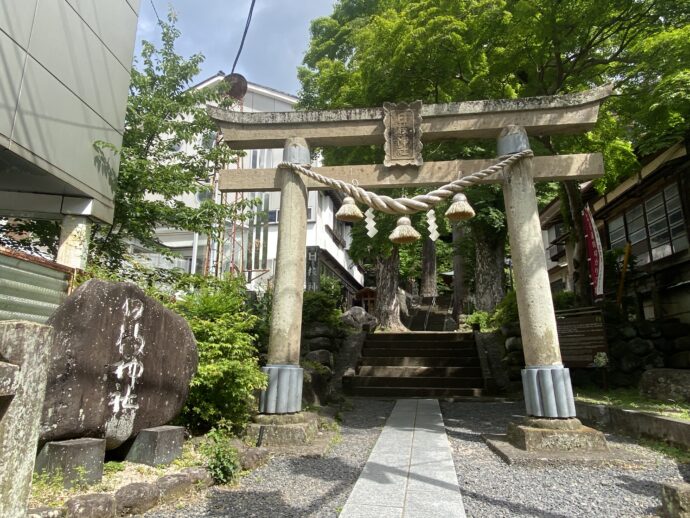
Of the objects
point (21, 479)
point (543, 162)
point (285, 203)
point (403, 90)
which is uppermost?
point (403, 90)

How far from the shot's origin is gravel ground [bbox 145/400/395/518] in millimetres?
3932

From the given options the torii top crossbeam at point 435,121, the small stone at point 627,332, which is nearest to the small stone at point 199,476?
the torii top crossbeam at point 435,121

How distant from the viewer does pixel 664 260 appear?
Answer: 44.2 feet

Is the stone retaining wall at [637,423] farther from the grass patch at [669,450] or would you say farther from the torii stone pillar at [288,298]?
the torii stone pillar at [288,298]

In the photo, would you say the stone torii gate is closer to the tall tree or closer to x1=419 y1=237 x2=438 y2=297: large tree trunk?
the tall tree

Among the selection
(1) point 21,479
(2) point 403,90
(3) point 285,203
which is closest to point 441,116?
(3) point 285,203

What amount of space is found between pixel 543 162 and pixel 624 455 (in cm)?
457

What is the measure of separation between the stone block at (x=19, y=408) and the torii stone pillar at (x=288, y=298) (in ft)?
14.8

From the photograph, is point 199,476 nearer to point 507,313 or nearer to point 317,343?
point 317,343

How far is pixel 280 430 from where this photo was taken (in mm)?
6332

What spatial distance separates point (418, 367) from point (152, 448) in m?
9.52

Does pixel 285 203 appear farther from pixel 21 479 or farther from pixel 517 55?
pixel 517 55

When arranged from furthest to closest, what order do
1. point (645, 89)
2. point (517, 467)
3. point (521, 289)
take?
point (645, 89), point (521, 289), point (517, 467)

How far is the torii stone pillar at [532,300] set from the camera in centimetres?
629
